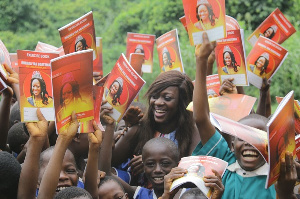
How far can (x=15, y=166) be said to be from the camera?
3.56 metres

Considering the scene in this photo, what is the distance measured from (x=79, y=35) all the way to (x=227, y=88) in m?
1.18

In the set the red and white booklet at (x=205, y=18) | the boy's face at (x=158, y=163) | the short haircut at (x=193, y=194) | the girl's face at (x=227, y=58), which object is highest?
the red and white booklet at (x=205, y=18)

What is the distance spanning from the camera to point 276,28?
5941 millimetres

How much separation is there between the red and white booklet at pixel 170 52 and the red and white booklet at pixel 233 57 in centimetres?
97

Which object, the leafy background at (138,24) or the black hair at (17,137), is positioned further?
the leafy background at (138,24)

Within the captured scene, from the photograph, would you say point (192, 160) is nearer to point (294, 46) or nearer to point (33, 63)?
point (33, 63)

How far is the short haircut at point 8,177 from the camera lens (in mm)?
3484

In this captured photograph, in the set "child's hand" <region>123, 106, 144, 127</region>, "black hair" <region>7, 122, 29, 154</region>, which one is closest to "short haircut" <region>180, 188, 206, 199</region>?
"child's hand" <region>123, 106, 144, 127</region>

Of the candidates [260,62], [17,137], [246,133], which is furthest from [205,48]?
[17,137]

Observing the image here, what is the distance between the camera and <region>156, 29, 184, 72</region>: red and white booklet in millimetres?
5824

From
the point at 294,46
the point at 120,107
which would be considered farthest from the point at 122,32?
the point at 120,107

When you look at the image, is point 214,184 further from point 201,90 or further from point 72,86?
point 72,86

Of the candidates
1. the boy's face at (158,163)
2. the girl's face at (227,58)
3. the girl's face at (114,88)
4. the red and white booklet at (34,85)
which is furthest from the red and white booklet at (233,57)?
the red and white booklet at (34,85)

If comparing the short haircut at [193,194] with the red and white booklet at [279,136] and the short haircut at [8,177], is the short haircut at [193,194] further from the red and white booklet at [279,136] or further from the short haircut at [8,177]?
the short haircut at [8,177]
